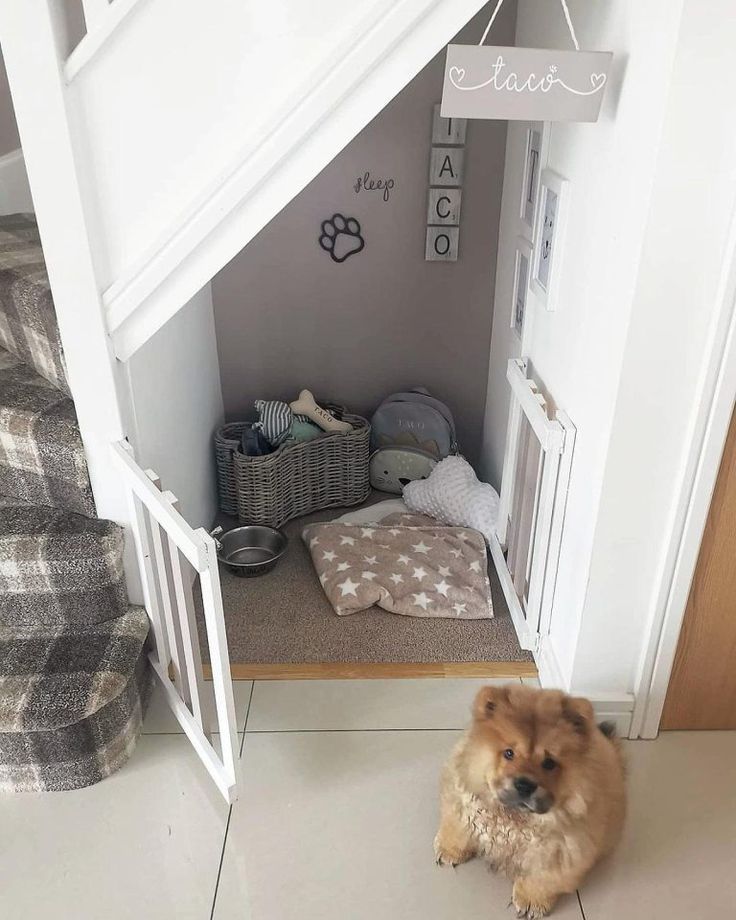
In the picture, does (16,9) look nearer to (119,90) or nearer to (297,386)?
(119,90)

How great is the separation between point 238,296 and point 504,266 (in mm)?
873

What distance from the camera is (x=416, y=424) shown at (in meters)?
2.58

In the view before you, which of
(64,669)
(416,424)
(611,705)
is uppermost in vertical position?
(416,424)

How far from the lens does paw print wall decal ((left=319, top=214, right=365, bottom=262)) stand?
246 cm

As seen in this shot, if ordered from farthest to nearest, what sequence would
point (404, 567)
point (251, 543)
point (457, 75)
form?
point (251, 543)
point (404, 567)
point (457, 75)

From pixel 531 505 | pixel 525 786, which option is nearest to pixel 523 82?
pixel 531 505

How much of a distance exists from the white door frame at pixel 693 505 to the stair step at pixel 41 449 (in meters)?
1.18

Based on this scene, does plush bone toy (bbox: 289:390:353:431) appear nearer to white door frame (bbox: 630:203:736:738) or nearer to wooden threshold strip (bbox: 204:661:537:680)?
wooden threshold strip (bbox: 204:661:537:680)

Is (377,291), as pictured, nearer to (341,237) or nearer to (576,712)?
(341,237)

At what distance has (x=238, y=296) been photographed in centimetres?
256

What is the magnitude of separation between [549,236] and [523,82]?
1.96 ft

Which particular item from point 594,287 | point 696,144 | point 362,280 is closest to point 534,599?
point 594,287

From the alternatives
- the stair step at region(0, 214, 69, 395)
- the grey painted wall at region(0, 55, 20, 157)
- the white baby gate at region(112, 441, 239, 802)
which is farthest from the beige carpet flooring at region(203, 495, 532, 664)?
the grey painted wall at region(0, 55, 20, 157)

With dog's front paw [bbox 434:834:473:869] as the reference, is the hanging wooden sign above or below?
above
